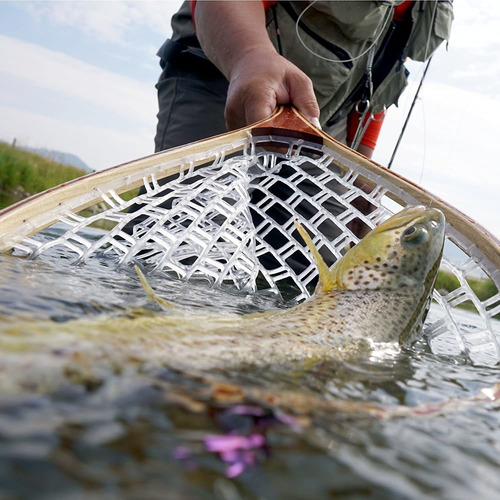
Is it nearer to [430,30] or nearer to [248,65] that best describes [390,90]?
[430,30]

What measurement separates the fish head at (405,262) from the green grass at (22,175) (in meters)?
9.24

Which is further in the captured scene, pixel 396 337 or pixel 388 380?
pixel 396 337

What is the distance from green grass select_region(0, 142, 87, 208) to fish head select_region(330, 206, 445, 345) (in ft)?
30.3

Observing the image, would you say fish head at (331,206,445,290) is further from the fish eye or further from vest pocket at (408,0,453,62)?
vest pocket at (408,0,453,62)

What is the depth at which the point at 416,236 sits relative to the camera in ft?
6.59

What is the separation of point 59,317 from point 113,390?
0.46m

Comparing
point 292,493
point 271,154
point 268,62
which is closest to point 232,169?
point 271,154

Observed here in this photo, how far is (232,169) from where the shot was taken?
2.94 metres

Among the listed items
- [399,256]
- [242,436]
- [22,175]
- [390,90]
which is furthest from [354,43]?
[22,175]

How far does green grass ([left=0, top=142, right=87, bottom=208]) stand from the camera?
10.5 metres

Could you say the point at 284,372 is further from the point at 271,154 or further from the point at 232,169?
the point at 271,154

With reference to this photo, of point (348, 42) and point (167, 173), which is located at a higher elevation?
point (348, 42)

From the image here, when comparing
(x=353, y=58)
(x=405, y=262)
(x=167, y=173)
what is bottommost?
(x=405, y=262)

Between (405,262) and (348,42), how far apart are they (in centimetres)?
313
